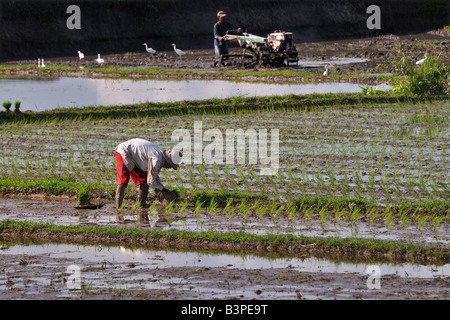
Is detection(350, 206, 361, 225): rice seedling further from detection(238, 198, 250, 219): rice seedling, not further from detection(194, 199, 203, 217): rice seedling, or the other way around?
detection(194, 199, 203, 217): rice seedling

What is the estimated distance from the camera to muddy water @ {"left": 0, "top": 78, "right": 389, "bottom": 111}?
1395cm

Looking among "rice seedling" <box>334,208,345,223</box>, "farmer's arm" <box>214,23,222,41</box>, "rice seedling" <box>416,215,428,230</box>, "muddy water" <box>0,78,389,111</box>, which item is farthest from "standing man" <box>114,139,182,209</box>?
"farmer's arm" <box>214,23,222,41</box>

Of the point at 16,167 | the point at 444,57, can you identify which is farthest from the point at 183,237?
the point at 444,57

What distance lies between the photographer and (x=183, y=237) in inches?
232

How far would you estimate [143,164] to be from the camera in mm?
6672

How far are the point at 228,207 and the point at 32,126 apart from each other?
202 inches

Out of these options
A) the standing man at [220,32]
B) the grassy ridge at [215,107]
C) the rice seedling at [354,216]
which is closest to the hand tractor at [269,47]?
the standing man at [220,32]

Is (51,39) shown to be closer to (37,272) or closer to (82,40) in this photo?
(82,40)

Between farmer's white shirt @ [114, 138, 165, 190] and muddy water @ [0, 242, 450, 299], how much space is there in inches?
34.2

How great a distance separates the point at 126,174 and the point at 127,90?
923cm

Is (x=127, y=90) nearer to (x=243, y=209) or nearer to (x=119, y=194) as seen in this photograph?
(x=119, y=194)

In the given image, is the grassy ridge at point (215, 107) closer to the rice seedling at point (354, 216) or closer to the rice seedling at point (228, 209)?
the rice seedling at point (228, 209)
